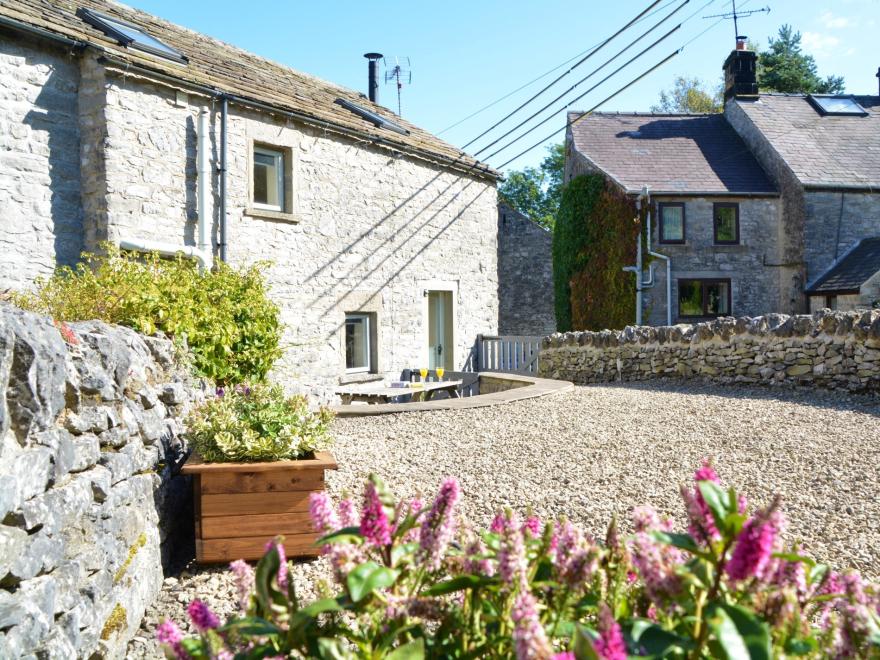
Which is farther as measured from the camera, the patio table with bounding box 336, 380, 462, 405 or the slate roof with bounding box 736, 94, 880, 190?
the slate roof with bounding box 736, 94, 880, 190

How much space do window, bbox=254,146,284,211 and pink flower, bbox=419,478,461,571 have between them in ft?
31.5

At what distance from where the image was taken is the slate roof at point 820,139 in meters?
18.1

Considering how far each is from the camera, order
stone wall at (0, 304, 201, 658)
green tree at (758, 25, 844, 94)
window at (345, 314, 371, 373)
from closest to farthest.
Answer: stone wall at (0, 304, 201, 658), window at (345, 314, 371, 373), green tree at (758, 25, 844, 94)

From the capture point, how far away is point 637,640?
1.19m

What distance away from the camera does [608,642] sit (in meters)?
1.05

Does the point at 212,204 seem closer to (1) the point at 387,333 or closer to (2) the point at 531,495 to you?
(1) the point at 387,333

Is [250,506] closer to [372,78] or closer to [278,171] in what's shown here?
[278,171]

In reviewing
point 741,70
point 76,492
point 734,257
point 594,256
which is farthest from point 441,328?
point 741,70

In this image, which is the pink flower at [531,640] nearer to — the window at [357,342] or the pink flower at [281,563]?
the pink flower at [281,563]

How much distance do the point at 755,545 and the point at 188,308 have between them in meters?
4.96

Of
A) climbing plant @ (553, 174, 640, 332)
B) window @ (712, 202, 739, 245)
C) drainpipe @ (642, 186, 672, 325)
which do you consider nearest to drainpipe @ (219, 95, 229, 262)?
climbing plant @ (553, 174, 640, 332)

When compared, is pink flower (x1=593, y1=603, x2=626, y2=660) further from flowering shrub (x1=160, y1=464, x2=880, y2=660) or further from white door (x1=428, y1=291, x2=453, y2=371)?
white door (x1=428, y1=291, x2=453, y2=371)

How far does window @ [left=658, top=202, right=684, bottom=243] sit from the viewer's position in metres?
18.8

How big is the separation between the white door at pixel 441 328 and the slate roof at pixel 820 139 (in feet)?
34.6
